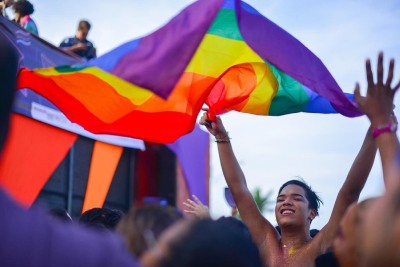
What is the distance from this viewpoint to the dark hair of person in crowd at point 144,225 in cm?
169

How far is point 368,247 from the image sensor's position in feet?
4.66

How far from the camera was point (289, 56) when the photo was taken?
3.74m

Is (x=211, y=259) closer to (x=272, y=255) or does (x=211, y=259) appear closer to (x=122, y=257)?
(x=122, y=257)

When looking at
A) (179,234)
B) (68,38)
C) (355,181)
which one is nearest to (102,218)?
(355,181)

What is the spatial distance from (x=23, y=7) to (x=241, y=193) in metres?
4.99

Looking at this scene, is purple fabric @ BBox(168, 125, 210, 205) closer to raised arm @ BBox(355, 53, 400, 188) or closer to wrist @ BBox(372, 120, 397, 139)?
raised arm @ BBox(355, 53, 400, 188)

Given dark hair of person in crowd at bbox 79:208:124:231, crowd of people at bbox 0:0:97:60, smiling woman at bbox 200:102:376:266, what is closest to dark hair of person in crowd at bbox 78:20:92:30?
crowd of people at bbox 0:0:97:60

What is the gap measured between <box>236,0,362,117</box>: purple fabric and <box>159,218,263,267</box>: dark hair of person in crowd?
2283 millimetres

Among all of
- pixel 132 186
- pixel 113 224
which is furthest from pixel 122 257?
pixel 132 186

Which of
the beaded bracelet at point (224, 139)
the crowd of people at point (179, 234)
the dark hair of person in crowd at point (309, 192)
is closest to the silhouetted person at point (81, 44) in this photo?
the beaded bracelet at point (224, 139)

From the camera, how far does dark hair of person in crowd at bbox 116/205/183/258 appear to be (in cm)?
169

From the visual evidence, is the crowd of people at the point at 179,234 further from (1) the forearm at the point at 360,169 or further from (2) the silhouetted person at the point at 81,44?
(2) the silhouetted person at the point at 81,44

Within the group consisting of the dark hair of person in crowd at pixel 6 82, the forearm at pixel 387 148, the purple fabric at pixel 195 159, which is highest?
the purple fabric at pixel 195 159

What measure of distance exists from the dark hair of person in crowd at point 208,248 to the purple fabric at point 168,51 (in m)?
1.69
